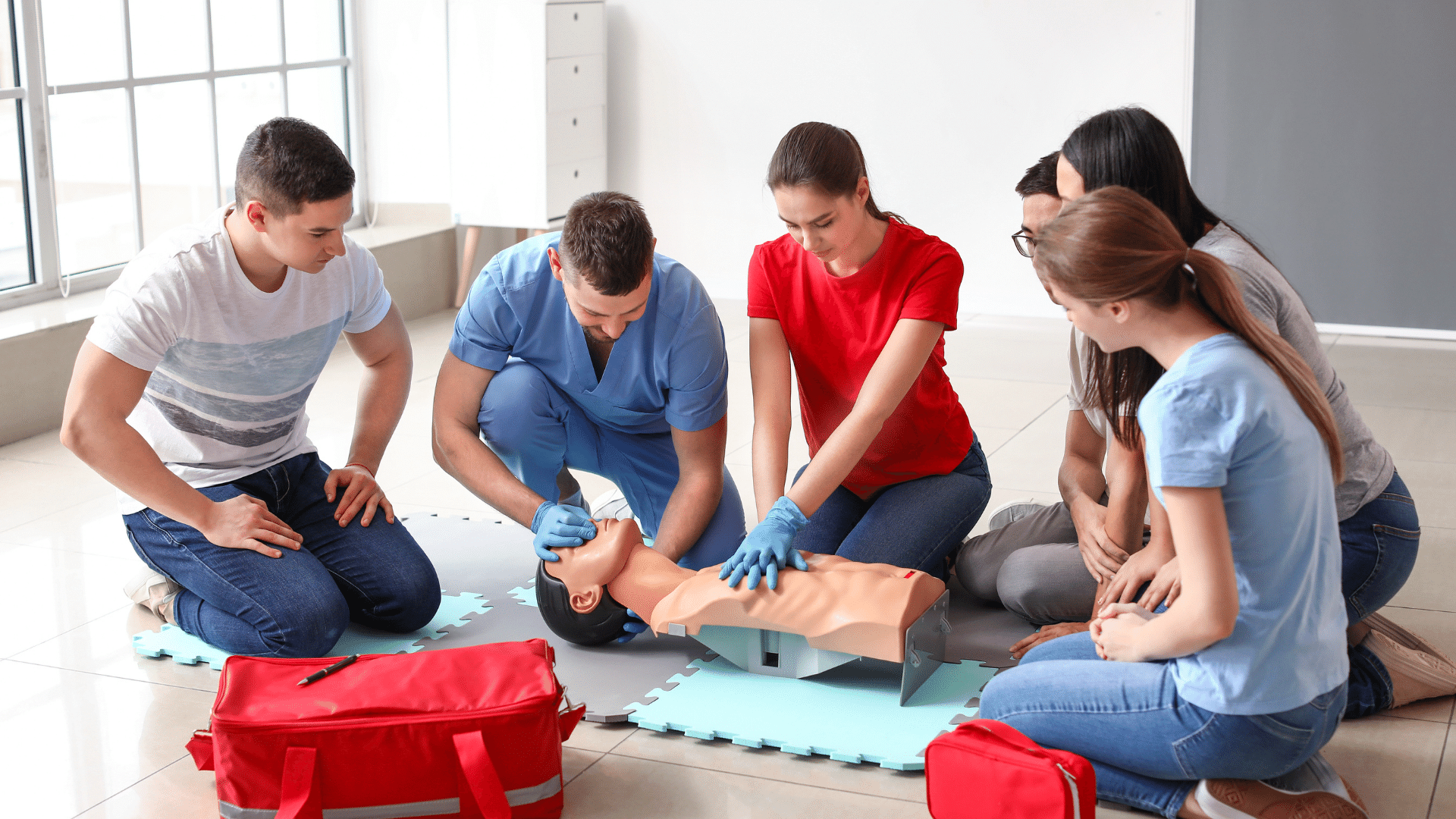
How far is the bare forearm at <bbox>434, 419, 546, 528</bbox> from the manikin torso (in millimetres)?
170

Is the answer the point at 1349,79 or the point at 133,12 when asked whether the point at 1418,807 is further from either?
the point at 133,12

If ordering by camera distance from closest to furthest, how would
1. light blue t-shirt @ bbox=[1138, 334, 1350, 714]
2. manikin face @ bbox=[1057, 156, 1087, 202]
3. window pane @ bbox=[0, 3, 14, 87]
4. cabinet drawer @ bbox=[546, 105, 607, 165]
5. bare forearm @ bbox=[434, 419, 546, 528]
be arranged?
1. light blue t-shirt @ bbox=[1138, 334, 1350, 714]
2. manikin face @ bbox=[1057, 156, 1087, 202]
3. bare forearm @ bbox=[434, 419, 546, 528]
4. window pane @ bbox=[0, 3, 14, 87]
5. cabinet drawer @ bbox=[546, 105, 607, 165]

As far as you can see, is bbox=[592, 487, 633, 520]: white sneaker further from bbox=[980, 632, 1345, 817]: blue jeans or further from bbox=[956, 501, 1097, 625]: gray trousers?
bbox=[980, 632, 1345, 817]: blue jeans

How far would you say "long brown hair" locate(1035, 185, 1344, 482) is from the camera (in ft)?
4.66

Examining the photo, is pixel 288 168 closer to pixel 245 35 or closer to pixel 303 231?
pixel 303 231

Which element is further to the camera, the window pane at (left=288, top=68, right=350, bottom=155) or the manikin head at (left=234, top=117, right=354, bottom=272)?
the window pane at (left=288, top=68, right=350, bottom=155)

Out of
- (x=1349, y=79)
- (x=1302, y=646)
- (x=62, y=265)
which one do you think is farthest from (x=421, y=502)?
(x=1349, y=79)

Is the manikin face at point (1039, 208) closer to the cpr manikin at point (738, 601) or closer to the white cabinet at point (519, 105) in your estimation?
the cpr manikin at point (738, 601)

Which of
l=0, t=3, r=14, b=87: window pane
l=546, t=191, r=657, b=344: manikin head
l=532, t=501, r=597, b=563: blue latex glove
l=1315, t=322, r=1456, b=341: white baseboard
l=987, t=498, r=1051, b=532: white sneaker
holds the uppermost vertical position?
l=0, t=3, r=14, b=87: window pane

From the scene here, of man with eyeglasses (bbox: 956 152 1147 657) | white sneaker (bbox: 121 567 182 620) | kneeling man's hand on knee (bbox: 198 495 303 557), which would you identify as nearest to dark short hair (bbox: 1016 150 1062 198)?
man with eyeglasses (bbox: 956 152 1147 657)

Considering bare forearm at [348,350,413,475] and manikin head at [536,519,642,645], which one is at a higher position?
bare forearm at [348,350,413,475]

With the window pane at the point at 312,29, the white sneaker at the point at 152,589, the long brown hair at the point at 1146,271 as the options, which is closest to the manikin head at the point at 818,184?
the long brown hair at the point at 1146,271

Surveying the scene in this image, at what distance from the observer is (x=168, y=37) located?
4.24 metres

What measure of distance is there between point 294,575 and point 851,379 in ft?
3.15
